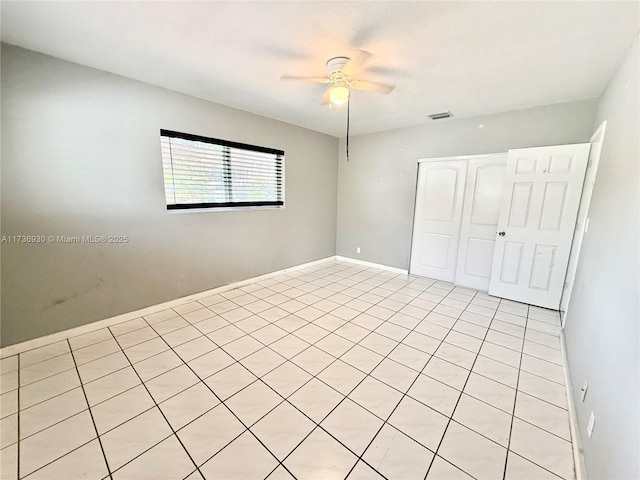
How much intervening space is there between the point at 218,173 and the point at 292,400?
286 cm

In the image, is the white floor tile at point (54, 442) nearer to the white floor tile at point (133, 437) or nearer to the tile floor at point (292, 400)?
the tile floor at point (292, 400)

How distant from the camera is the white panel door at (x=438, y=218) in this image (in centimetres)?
397

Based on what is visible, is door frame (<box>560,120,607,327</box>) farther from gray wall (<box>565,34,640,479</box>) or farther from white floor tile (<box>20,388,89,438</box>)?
white floor tile (<box>20,388,89,438</box>)

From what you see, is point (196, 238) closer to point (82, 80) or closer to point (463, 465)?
point (82, 80)

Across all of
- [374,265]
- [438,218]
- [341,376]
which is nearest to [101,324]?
[341,376]

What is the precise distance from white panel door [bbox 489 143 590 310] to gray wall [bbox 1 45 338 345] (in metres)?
3.66

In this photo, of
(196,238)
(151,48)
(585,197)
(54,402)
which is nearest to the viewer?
(54,402)

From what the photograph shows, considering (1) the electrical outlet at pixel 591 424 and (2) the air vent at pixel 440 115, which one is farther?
(2) the air vent at pixel 440 115

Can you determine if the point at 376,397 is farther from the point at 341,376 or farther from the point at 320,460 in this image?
the point at 320,460

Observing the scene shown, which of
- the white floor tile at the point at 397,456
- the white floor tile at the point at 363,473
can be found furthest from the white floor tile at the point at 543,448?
the white floor tile at the point at 363,473

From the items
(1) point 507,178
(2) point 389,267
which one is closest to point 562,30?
(1) point 507,178

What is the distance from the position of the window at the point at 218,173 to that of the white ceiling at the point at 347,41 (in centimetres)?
65

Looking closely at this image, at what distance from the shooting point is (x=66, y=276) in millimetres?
2396

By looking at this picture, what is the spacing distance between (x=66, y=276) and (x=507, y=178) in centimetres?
506
